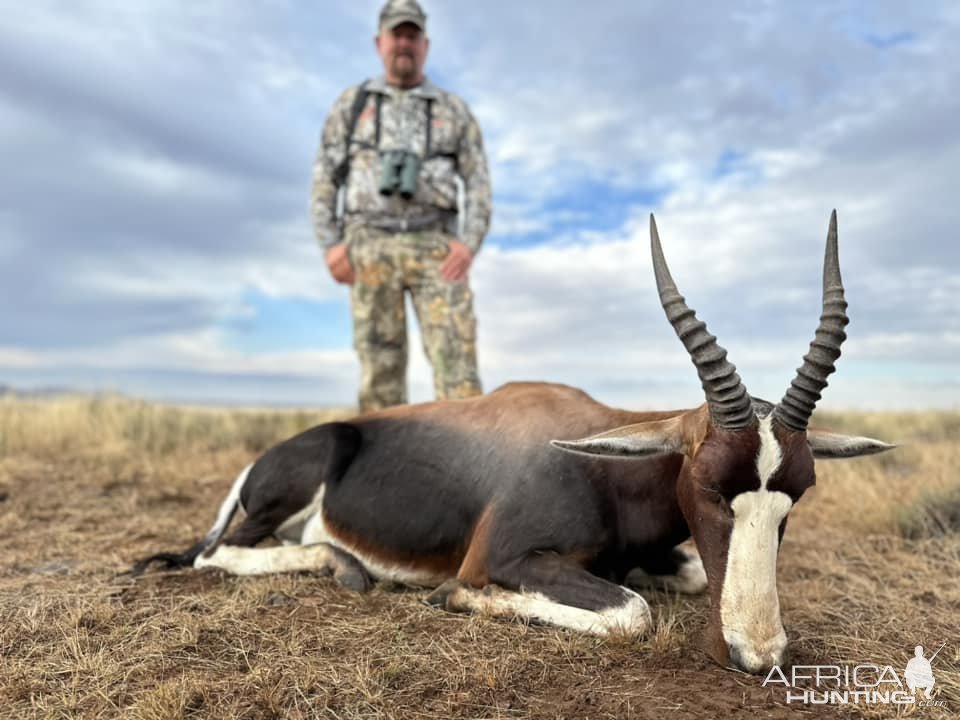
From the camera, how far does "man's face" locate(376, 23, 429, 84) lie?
26.7ft

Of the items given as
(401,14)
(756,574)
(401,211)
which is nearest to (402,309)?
(401,211)

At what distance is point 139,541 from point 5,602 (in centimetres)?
190

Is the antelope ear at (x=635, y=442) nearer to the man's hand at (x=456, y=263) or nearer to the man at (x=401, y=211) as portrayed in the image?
the man at (x=401, y=211)

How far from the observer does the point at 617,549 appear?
414 centimetres

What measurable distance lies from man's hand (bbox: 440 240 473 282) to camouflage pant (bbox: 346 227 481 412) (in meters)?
0.05

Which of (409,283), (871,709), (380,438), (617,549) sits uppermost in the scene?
(409,283)

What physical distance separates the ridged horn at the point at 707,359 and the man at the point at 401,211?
4.31m

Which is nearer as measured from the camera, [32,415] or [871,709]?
[871,709]

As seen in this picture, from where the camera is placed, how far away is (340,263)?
8.14 m

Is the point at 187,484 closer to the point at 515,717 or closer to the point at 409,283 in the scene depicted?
the point at 409,283

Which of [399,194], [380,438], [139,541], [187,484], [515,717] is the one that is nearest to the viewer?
[515,717]

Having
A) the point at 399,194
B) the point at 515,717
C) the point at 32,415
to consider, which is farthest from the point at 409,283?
the point at 32,415

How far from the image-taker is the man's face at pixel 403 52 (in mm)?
8125

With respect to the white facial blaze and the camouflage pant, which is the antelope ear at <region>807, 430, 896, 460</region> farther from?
the camouflage pant
